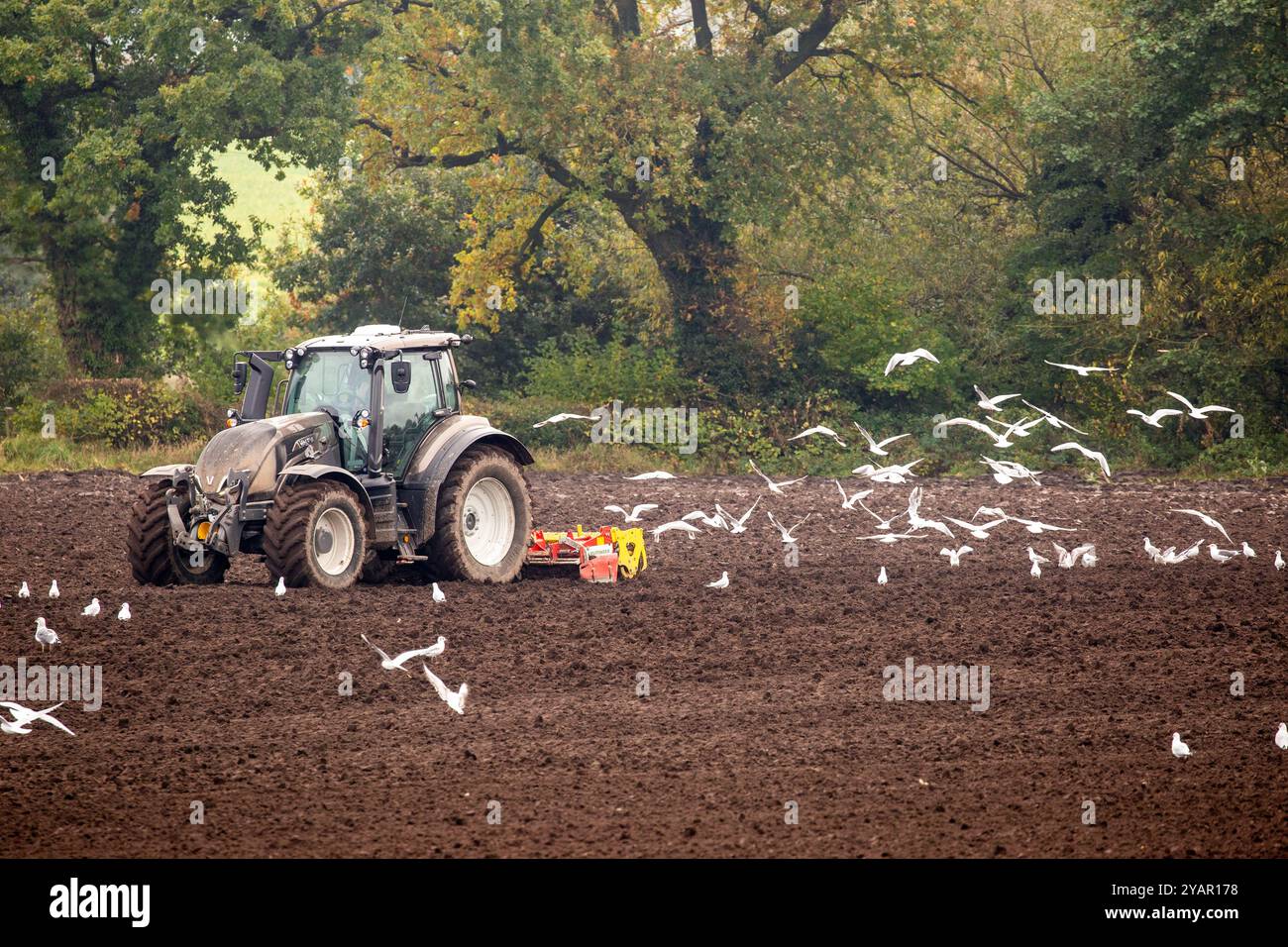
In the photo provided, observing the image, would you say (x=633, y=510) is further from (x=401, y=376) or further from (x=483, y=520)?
(x=401, y=376)

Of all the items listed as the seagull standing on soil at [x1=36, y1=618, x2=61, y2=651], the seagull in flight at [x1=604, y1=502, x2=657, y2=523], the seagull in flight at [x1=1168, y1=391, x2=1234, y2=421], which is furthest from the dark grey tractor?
the seagull in flight at [x1=1168, y1=391, x2=1234, y2=421]

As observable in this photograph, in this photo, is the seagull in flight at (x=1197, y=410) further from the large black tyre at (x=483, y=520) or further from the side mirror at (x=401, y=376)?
the side mirror at (x=401, y=376)

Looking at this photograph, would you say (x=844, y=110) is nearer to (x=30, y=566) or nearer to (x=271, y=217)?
(x=30, y=566)

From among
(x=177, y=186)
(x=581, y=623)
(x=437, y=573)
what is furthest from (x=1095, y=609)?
(x=177, y=186)

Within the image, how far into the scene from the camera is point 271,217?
203 ft

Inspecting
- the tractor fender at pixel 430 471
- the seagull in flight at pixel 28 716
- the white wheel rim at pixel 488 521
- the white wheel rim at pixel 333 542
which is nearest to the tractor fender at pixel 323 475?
the white wheel rim at pixel 333 542

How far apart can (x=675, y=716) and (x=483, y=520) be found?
5545 millimetres

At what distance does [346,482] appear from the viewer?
13828 millimetres

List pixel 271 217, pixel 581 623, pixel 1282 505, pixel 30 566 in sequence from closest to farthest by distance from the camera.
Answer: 1. pixel 581 623
2. pixel 30 566
3. pixel 1282 505
4. pixel 271 217

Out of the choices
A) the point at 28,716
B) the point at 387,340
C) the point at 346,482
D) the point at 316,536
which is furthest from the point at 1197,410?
the point at 28,716

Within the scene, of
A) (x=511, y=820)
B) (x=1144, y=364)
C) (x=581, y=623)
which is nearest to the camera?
(x=511, y=820)

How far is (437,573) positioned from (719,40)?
1961cm

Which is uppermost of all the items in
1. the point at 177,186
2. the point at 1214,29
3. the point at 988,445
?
the point at 1214,29

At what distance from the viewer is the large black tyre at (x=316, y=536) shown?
43.6 ft
